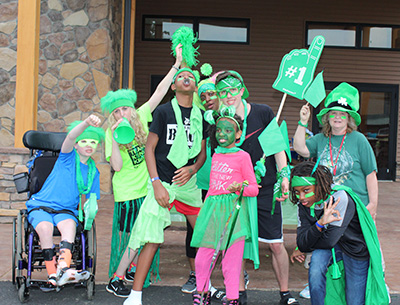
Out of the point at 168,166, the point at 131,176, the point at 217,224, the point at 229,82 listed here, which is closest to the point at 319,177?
the point at 217,224

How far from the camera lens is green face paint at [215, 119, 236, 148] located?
356cm

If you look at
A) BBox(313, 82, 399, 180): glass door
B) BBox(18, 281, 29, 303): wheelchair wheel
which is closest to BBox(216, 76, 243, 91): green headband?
BBox(18, 281, 29, 303): wheelchair wheel

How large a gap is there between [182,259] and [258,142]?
1.92 metres

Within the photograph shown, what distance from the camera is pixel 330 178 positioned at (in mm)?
3238

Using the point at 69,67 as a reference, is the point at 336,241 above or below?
below

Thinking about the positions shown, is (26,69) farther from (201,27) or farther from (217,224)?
(201,27)

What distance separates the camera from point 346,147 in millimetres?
3768

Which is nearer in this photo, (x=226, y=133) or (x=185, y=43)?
(x=226, y=133)

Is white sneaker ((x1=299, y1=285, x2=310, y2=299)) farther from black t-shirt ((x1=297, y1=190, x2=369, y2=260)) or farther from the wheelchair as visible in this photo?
the wheelchair

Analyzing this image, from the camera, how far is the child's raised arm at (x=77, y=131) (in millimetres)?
3730

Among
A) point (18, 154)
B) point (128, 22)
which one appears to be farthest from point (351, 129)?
point (128, 22)

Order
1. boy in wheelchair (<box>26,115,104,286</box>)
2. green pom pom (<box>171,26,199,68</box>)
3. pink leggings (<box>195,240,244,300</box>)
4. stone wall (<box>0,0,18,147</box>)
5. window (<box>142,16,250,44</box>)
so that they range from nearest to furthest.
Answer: pink leggings (<box>195,240,244,300</box>), boy in wheelchair (<box>26,115,104,286</box>), green pom pom (<box>171,26,199,68</box>), stone wall (<box>0,0,18,147</box>), window (<box>142,16,250,44</box>)

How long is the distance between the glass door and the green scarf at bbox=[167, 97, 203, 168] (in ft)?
29.0

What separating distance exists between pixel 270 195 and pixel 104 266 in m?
1.94
